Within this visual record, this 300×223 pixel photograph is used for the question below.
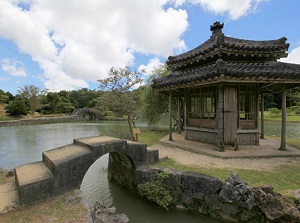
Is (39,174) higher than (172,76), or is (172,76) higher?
(172,76)

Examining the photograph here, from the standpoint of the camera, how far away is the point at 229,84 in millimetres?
7684

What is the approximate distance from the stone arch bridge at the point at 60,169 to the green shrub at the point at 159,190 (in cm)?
80

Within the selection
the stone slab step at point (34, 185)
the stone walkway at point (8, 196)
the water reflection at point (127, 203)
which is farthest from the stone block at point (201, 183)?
the stone walkway at point (8, 196)

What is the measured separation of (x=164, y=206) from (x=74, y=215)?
229 centimetres

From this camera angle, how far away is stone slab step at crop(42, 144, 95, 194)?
13.2 ft

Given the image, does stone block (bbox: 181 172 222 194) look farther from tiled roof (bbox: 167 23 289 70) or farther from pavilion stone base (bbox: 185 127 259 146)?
tiled roof (bbox: 167 23 289 70)

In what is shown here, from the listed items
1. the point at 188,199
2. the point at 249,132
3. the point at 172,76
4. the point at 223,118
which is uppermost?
the point at 172,76

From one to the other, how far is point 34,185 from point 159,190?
2984 mm

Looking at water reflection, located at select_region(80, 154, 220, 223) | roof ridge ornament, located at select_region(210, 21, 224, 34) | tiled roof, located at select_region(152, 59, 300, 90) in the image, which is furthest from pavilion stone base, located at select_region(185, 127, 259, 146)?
roof ridge ornament, located at select_region(210, 21, 224, 34)

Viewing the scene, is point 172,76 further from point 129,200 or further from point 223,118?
point 129,200

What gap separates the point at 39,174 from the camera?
409 cm

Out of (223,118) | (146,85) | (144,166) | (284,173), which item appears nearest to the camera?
(284,173)

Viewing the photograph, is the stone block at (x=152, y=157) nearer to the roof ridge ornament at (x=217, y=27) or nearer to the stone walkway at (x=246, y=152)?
the stone walkway at (x=246, y=152)

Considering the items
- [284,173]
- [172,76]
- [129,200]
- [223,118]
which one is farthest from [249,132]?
[129,200]
